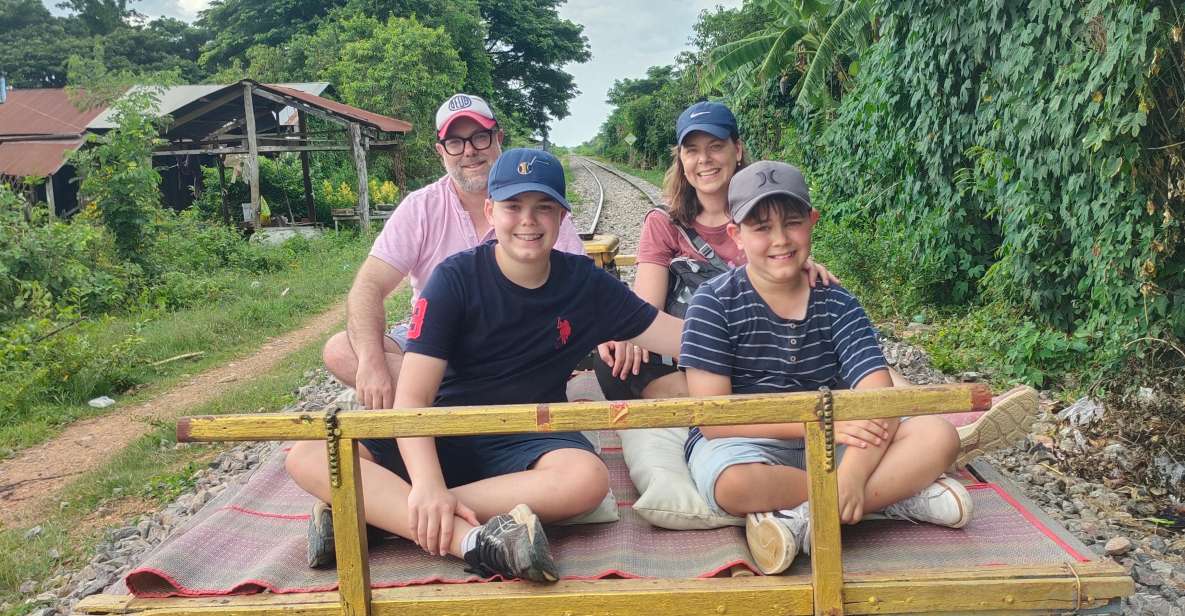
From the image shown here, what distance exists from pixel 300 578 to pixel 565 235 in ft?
7.19

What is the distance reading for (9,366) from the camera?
8.09m

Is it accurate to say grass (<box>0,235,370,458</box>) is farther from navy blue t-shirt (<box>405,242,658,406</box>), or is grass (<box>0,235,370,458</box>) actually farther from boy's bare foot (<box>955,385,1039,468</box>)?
boy's bare foot (<box>955,385,1039,468</box>)

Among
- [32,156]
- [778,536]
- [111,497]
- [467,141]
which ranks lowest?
[111,497]

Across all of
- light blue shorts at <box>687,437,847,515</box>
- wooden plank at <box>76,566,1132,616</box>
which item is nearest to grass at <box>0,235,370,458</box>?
wooden plank at <box>76,566,1132,616</box>

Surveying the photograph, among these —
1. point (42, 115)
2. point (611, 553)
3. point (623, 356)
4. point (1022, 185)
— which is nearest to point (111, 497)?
point (623, 356)

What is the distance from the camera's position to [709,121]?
13.4 ft

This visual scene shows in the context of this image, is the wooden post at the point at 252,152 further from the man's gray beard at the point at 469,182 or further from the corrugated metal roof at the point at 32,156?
the man's gray beard at the point at 469,182

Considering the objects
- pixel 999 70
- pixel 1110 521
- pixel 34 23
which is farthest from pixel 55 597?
pixel 34 23

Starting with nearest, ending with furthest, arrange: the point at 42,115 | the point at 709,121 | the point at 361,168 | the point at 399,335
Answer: the point at 709,121
the point at 399,335
the point at 42,115
the point at 361,168

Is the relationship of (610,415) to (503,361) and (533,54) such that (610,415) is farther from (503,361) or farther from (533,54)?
(533,54)

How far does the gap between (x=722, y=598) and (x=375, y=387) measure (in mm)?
1745

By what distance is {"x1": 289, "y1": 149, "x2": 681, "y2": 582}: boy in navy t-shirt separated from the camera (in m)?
2.83

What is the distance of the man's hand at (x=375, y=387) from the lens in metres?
3.62

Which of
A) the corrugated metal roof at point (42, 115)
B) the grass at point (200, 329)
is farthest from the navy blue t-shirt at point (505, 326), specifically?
the corrugated metal roof at point (42, 115)
